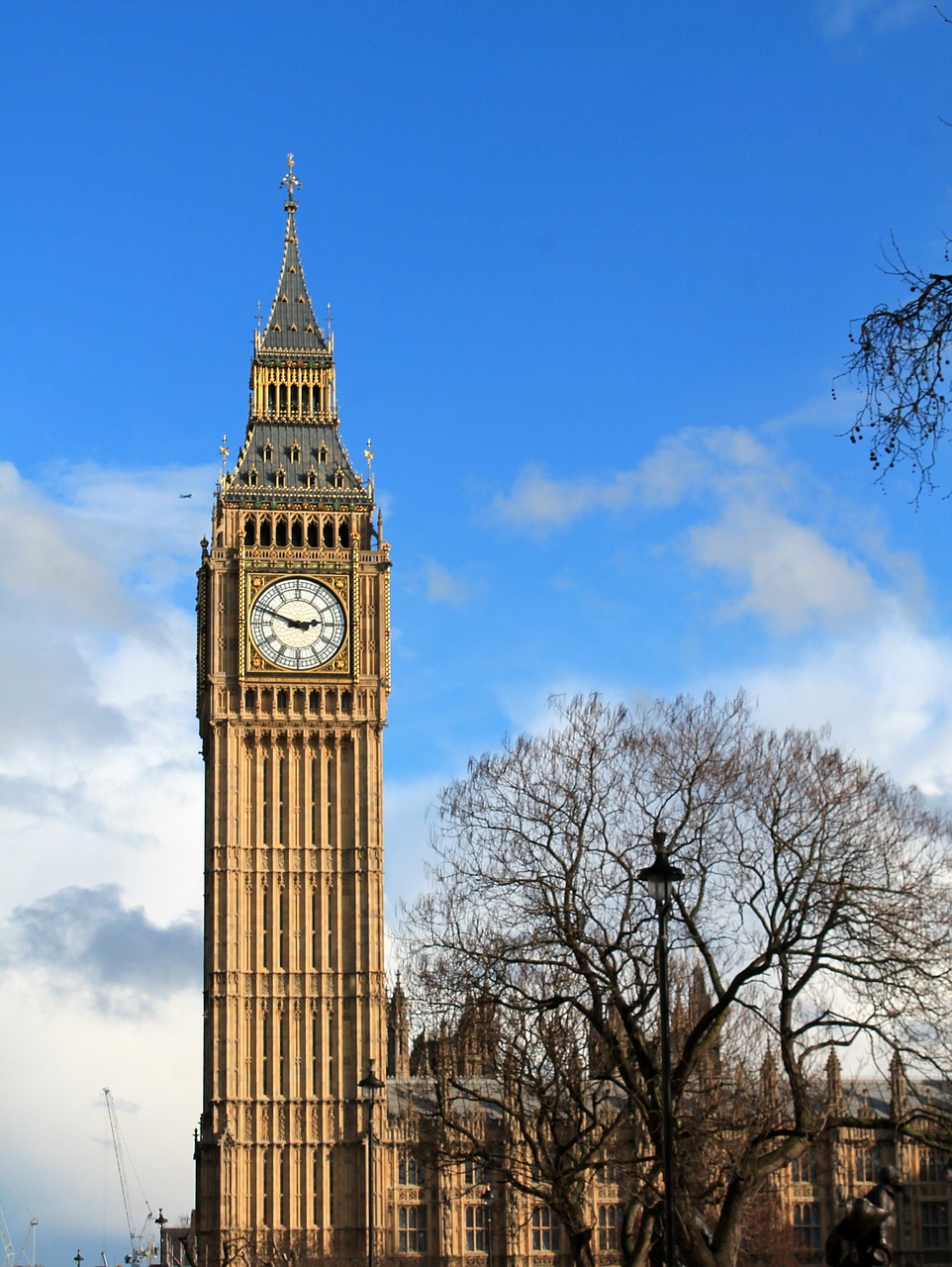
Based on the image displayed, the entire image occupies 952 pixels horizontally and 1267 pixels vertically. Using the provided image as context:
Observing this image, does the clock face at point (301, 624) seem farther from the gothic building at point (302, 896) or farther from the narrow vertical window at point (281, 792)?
the narrow vertical window at point (281, 792)

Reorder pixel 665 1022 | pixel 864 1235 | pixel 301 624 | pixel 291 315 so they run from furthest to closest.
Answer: pixel 291 315, pixel 301 624, pixel 665 1022, pixel 864 1235

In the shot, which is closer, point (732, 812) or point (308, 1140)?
point (732, 812)

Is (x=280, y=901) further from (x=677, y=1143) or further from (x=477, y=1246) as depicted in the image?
(x=677, y=1143)

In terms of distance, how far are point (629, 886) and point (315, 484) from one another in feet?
248

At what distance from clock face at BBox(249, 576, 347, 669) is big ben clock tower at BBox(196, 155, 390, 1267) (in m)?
0.07

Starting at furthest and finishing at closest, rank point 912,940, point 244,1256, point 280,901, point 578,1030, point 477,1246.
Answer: point 477,1246 → point 280,901 → point 244,1256 → point 578,1030 → point 912,940

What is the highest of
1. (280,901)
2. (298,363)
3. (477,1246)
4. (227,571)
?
(298,363)

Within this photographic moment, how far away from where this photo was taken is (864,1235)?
3033 cm

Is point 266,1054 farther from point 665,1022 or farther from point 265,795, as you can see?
point 665,1022

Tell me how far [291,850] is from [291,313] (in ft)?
106

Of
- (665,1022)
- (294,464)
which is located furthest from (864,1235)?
(294,464)

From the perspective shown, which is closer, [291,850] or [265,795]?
[291,850]

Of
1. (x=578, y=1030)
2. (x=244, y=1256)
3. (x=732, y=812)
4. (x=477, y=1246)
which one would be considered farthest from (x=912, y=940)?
(x=477, y=1246)

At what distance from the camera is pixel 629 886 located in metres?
43.5
